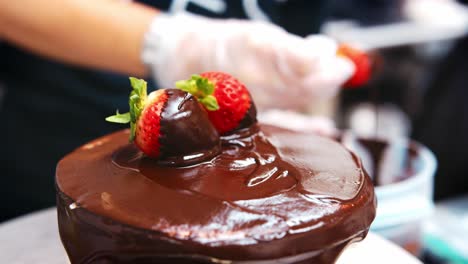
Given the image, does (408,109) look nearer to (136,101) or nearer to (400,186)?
(400,186)

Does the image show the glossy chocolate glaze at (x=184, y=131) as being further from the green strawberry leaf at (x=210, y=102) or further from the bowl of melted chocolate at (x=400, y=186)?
the bowl of melted chocolate at (x=400, y=186)

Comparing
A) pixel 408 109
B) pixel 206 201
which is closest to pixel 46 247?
pixel 206 201

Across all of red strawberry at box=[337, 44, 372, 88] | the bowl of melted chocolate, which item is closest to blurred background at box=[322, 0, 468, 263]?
the bowl of melted chocolate

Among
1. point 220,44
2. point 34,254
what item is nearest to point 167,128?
point 34,254

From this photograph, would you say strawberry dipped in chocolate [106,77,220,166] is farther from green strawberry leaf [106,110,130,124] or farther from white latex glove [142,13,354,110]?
white latex glove [142,13,354,110]

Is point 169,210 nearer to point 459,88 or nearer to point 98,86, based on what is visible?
point 98,86

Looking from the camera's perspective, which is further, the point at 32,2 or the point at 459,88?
the point at 459,88
